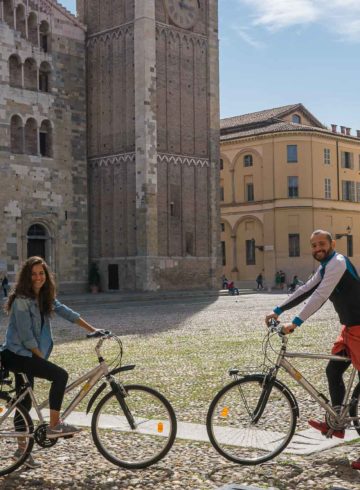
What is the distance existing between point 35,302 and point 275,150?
50.9m

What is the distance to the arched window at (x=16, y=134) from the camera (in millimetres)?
39656

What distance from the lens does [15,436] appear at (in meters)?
6.56

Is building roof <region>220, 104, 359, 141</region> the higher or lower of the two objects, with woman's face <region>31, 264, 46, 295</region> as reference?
higher

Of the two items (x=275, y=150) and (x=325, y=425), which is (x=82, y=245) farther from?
(x=325, y=425)

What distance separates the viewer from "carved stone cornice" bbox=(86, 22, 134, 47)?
42156 mm

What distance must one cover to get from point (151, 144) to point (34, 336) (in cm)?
3503

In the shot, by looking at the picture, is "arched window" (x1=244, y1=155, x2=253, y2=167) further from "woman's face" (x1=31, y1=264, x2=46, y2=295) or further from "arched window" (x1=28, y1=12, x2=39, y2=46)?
"woman's face" (x1=31, y1=264, x2=46, y2=295)

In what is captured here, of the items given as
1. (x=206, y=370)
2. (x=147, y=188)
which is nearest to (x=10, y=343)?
(x=206, y=370)

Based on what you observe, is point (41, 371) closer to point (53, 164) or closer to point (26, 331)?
point (26, 331)

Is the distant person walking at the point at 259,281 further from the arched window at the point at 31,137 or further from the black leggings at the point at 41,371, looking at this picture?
the black leggings at the point at 41,371

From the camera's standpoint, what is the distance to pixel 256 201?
57.9 meters

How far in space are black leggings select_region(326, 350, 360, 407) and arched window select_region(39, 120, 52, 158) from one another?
35657mm

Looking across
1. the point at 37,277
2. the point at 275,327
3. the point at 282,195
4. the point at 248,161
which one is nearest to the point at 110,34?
the point at 248,161

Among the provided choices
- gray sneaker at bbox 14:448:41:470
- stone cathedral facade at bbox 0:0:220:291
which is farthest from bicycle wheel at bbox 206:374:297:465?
stone cathedral facade at bbox 0:0:220:291
